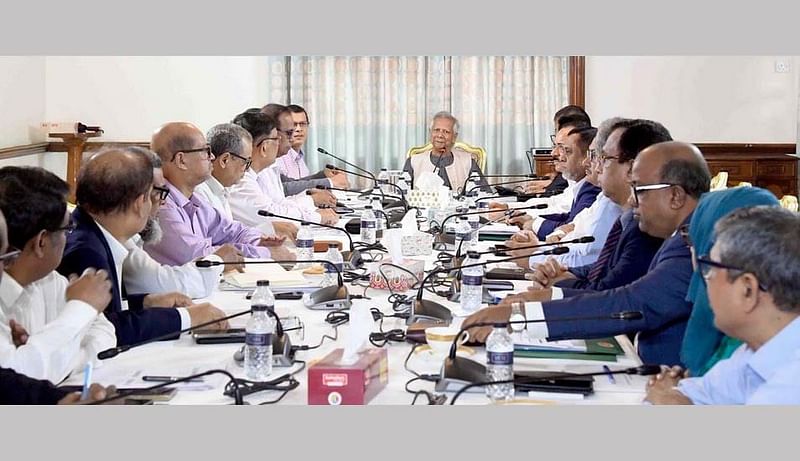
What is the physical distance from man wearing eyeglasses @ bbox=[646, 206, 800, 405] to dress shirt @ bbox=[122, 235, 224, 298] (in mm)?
1707

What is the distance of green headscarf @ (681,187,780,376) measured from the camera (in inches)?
83.2

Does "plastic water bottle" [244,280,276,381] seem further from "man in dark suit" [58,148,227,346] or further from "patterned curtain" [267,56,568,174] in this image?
"patterned curtain" [267,56,568,174]

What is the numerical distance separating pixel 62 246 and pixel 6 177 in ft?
0.63

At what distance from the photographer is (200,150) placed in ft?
12.2

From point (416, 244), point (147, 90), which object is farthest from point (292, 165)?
point (416, 244)

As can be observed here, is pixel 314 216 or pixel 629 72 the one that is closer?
pixel 314 216

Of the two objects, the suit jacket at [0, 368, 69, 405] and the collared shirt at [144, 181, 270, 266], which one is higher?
the collared shirt at [144, 181, 270, 266]

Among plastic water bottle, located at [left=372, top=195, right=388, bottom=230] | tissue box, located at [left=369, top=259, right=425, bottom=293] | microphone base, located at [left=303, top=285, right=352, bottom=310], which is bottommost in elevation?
microphone base, located at [left=303, top=285, right=352, bottom=310]

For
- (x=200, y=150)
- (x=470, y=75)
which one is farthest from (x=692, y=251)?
(x=470, y=75)

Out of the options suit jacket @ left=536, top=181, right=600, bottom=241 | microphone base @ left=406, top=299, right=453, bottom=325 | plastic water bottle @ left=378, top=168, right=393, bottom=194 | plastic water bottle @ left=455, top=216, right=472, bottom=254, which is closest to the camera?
microphone base @ left=406, top=299, right=453, bottom=325

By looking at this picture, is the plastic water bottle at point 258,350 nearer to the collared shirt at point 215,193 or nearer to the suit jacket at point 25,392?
the suit jacket at point 25,392

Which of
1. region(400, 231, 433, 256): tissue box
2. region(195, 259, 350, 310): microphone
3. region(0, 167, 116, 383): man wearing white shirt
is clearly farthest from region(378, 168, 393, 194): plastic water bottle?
region(0, 167, 116, 383): man wearing white shirt

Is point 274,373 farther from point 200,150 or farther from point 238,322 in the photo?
point 200,150

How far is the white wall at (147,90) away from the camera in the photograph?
7629 millimetres
